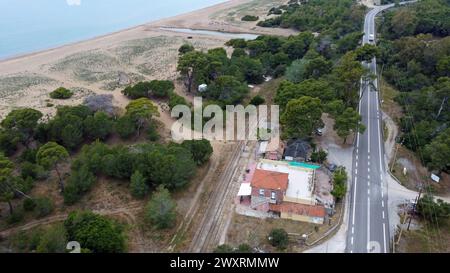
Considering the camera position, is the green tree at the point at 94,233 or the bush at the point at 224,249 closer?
the bush at the point at 224,249

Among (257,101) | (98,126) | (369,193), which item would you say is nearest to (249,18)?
(257,101)

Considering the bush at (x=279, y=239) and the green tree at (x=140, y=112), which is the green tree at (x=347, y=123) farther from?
the green tree at (x=140, y=112)

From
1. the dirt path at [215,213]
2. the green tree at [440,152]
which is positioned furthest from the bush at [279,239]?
the green tree at [440,152]

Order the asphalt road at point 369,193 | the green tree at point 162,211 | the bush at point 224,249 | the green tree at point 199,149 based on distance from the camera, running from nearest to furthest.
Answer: the bush at point 224,249, the asphalt road at point 369,193, the green tree at point 162,211, the green tree at point 199,149

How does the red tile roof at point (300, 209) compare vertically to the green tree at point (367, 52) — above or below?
below

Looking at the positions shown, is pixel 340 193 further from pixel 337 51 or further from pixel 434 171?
pixel 337 51

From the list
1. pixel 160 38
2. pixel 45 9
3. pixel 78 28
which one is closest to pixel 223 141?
pixel 160 38
